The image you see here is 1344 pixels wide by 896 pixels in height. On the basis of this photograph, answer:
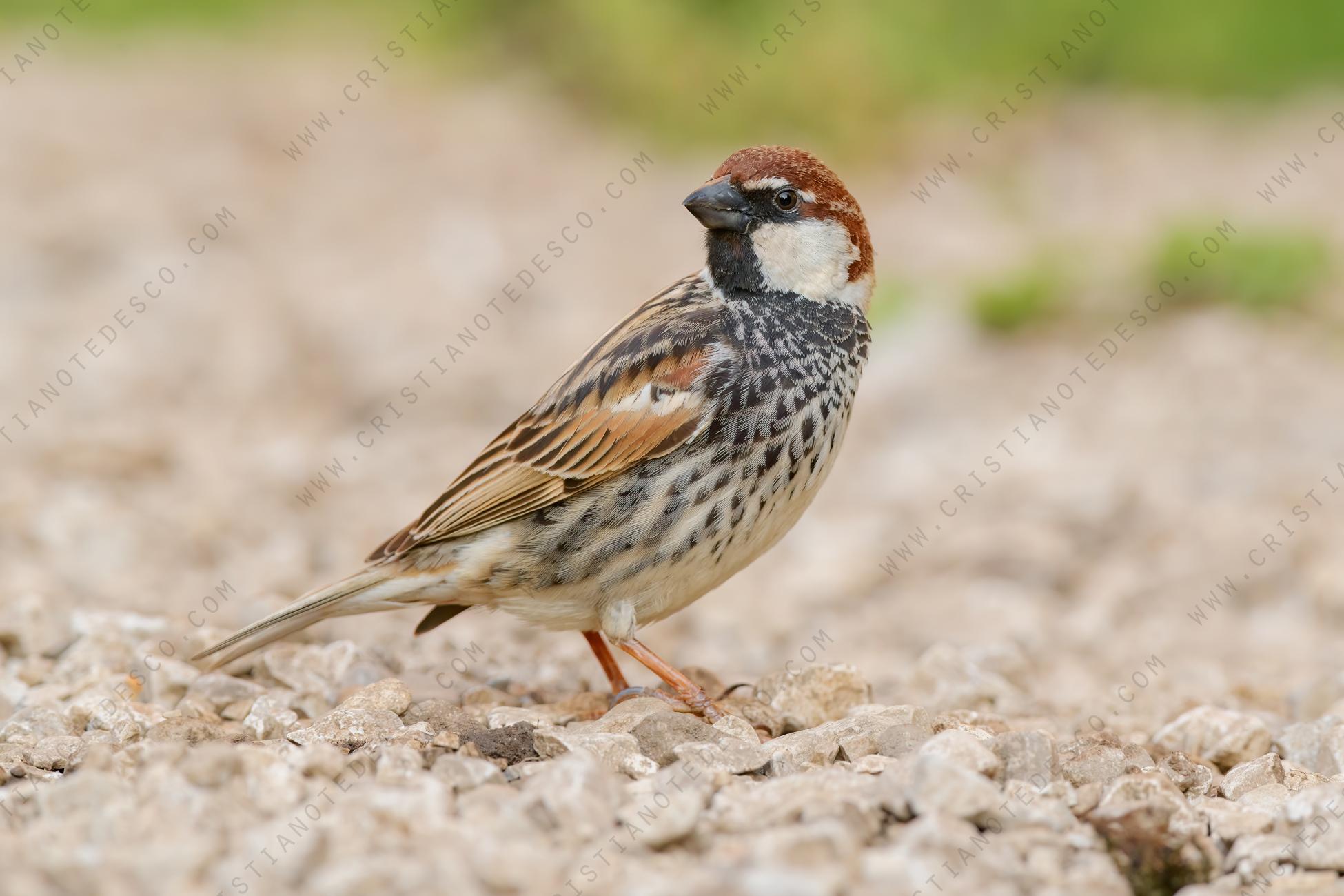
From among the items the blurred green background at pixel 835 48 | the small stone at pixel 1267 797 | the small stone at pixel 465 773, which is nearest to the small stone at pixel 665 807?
the small stone at pixel 465 773

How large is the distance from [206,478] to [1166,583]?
438cm

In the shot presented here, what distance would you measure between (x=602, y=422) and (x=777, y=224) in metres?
0.84

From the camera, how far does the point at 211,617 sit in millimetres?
5738

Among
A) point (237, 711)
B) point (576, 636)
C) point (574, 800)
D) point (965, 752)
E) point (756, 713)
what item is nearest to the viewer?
point (574, 800)

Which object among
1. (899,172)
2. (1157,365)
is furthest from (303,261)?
(1157,365)

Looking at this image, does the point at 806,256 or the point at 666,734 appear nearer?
the point at 666,734

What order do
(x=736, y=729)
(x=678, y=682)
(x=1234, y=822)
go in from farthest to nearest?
(x=678, y=682) < (x=736, y=729) < (x=1234, y=822)

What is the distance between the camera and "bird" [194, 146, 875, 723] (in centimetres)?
458

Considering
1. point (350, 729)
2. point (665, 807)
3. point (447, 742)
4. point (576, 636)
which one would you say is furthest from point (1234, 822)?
point (576, 636)

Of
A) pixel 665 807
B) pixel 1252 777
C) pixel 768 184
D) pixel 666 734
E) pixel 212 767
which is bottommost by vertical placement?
pixel 212 767

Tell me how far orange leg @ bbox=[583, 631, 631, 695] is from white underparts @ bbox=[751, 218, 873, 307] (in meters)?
1.30

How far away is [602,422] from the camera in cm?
477

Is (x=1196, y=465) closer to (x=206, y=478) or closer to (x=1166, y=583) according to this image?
(x=1166, y=583)

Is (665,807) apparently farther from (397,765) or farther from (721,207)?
(721,207)
